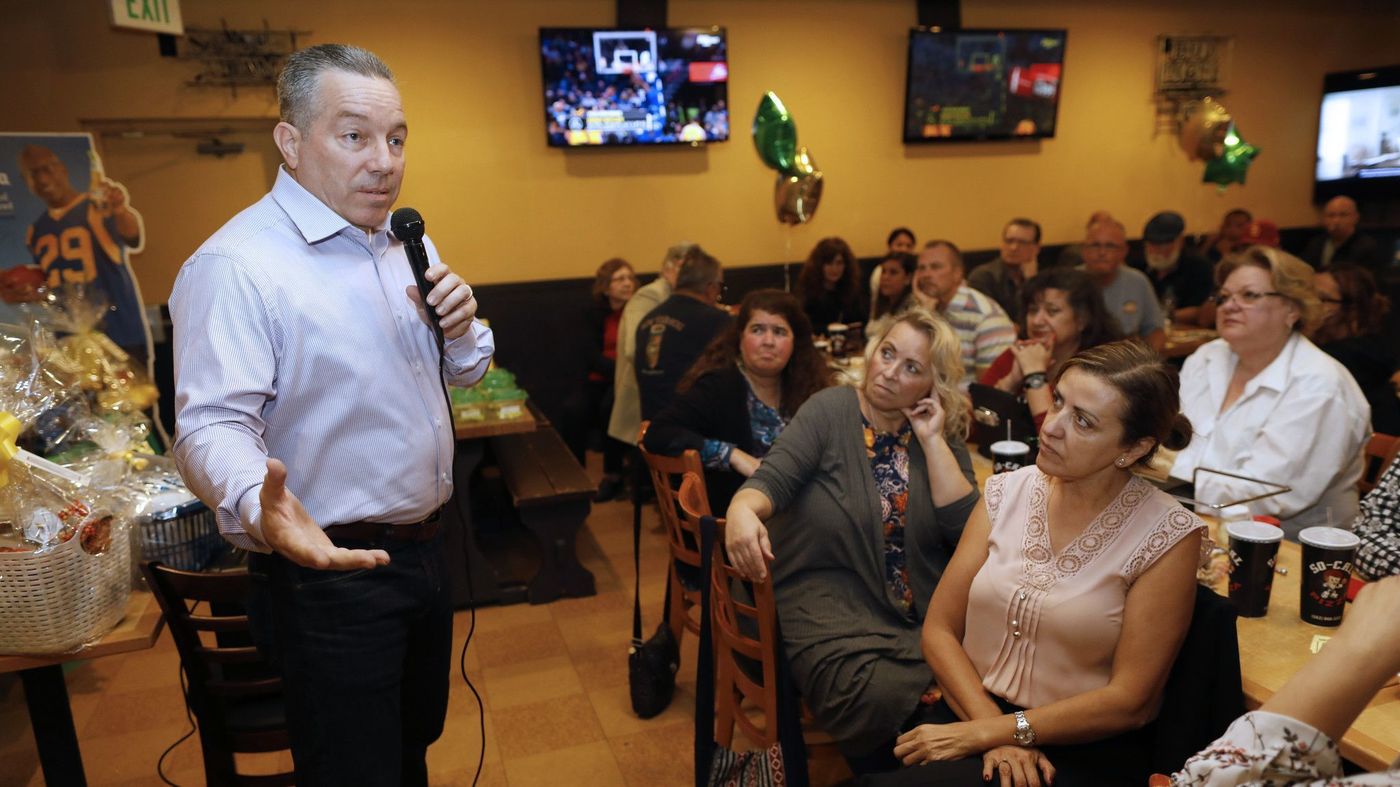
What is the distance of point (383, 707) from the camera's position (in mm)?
1708

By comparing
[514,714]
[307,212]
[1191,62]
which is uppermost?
[1191,62]

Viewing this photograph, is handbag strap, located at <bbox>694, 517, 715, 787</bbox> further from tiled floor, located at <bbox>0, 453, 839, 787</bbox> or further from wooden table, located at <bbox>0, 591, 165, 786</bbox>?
wooden table, located at <bbox>0, 591, 165, 786</bbox>

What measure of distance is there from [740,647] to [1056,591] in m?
0.73

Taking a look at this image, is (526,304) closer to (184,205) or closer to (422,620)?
(184,205)

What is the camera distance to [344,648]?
163 centimetres

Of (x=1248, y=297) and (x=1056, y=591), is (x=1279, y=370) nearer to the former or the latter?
(x=1248, y=297)

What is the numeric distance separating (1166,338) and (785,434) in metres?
3.70

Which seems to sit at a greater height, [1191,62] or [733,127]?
[1191,62]

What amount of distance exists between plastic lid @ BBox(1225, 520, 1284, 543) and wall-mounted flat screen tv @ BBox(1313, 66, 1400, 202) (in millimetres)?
7804

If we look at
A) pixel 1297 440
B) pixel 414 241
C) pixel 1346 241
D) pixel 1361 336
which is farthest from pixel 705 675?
pixel 1346 241

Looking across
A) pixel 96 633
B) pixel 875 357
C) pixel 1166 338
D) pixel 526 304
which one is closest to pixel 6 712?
pixel 96 633

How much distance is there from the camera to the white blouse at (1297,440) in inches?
97.5

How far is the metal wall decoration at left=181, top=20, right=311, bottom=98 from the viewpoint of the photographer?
17.7 ft

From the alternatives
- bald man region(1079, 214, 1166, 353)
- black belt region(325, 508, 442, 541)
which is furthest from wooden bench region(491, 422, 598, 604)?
bald man region(1079, 214, 1166, 353)
